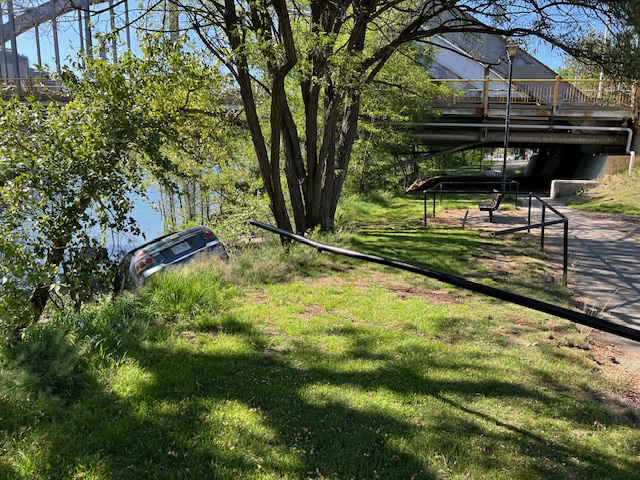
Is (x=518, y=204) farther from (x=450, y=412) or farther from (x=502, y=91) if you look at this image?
(x=450, y=412)

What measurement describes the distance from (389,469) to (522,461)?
0.76m

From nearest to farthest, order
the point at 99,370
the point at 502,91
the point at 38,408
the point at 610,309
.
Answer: the point at 38,408 → the point at 99,370 → the point at 610,309 → the point at 502,91

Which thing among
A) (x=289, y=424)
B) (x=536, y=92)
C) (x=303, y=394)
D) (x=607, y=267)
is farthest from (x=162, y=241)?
(x=536, y=92)

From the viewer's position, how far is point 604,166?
70.7 feet

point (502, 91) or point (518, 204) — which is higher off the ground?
point (502, 91)

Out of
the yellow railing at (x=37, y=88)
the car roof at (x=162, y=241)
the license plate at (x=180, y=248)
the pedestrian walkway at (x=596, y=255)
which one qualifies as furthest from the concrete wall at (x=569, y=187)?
the yellow railing at (x=37, y=88)

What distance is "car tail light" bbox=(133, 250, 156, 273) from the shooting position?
828 centimetres

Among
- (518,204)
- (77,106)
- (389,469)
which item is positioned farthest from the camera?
(518,204)

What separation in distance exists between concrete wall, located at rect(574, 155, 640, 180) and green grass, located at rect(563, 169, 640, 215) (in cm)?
153

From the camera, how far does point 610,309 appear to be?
18.4 feet

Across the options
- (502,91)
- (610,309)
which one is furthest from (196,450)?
(502,91)

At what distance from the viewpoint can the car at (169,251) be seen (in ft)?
27.0

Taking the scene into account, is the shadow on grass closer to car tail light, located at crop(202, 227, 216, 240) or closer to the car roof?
the car roof

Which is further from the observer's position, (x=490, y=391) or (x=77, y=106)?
(x=77, y=106)
